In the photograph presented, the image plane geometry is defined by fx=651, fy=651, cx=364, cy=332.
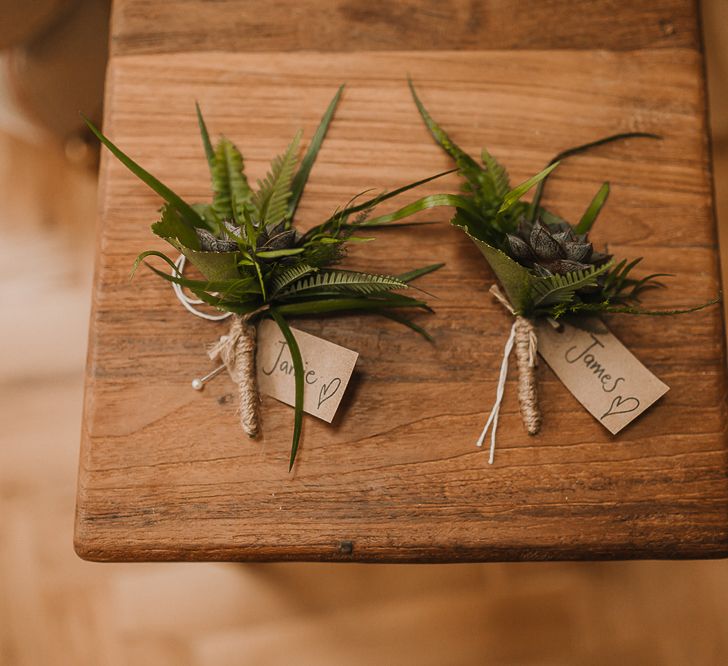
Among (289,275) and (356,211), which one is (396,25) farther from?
(289,275)

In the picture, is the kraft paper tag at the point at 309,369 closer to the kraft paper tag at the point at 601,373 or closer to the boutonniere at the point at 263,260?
the boutonniere at the point at 263,260

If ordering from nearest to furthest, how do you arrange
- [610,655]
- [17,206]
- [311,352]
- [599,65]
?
1. [311,352]
2. [599,65]
3. [610,655]
4. [17,206]

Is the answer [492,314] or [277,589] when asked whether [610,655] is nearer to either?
[277,589]

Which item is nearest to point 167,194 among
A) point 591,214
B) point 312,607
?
point 591,214

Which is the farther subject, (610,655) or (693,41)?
(610,655)

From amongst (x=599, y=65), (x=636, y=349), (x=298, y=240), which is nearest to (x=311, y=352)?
(x=298, y=240)

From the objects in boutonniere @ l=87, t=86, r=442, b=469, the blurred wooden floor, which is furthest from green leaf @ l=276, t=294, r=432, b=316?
the blurred wooden floor

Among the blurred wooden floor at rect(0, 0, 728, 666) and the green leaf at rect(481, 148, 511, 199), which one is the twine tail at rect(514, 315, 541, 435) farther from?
the blurred wooden floor at rect(0, 0, 728, 666)
